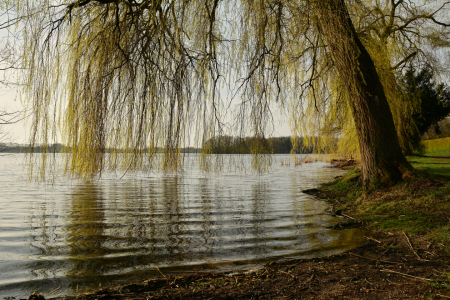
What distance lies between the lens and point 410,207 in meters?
5.16

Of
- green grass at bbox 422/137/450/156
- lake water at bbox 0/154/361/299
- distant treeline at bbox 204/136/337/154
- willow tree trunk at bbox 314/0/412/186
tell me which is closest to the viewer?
lake water at bbox 0/154/361/299

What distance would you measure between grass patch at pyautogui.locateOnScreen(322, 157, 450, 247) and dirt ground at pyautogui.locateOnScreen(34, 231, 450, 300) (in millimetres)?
756

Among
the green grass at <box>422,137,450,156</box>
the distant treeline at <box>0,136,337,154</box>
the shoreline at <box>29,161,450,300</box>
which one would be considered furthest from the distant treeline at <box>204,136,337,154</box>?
the green grass at <box>422,137,450,156</box>

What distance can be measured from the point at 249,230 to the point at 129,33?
3.53 meters

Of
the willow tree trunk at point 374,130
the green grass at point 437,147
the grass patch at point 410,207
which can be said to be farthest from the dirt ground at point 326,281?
the green grass at point 437,147

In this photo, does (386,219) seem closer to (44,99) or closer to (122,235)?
(122,235)

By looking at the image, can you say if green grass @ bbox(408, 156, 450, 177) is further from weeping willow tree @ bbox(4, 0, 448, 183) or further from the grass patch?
weeping willow tree @ bbox(4, 0, 448, 183)

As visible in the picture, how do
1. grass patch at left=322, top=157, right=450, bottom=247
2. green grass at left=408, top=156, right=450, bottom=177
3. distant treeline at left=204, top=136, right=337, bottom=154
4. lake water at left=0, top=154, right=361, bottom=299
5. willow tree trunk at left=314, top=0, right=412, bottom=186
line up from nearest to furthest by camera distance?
lake water at left=0, top=154, right=361, bottom=299
distant treeline at left=204, top=136, right=337, bottom=154
grass patch at left=322, top=157, right=450, bottom=247
willow tree trunk at left=314, top=0, right=412, bottom=186
green grass at left=408, top=156, right=450, bottom=177

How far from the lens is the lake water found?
3500 millimetres

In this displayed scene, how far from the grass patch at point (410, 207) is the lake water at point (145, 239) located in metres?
0.56

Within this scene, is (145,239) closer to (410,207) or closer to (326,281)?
(326,281)

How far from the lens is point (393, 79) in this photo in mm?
10031

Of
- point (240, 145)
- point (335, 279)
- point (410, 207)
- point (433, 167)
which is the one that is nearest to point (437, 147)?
point (433, 167)

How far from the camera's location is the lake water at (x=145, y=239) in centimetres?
350
